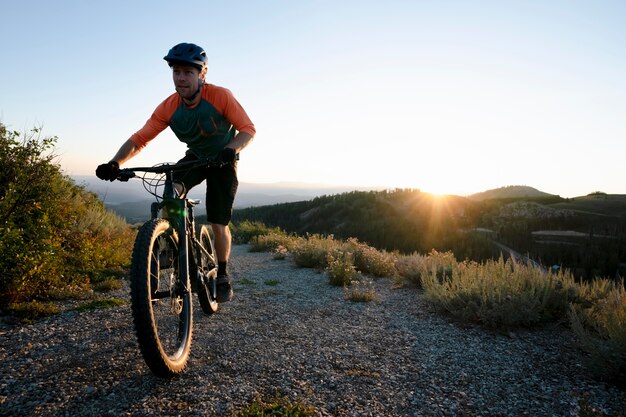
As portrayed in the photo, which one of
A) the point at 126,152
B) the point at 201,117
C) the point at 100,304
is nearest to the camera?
the point at 126,152

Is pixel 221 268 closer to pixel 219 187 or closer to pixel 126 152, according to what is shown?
pixel 219 187

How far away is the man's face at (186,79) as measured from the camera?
12.1 ft

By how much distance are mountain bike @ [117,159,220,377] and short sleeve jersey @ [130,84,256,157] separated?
0.75 meters

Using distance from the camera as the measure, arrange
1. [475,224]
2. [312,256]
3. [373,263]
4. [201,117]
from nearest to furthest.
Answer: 1. [201,117]
2. [373,263]
3. [312,256]
4. [475,224]

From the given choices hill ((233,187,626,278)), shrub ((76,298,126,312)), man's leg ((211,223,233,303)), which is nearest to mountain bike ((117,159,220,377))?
man's leg ((211,223,233,303))

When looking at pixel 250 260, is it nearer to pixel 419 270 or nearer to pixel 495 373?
pixel 419 270

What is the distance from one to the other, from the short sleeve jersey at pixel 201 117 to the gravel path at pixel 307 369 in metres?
2.03

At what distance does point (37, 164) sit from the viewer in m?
5.35

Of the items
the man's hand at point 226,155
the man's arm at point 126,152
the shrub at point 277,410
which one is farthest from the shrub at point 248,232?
the shrub at point 277,410

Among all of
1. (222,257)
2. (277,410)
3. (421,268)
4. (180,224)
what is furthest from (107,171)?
(421,268)

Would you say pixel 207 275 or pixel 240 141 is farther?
pixel 207 275

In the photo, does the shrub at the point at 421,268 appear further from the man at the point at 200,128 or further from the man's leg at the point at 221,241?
the man at the point at 200,128

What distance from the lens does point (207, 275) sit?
13.9 ft

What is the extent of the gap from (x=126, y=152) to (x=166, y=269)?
1.33 meters
